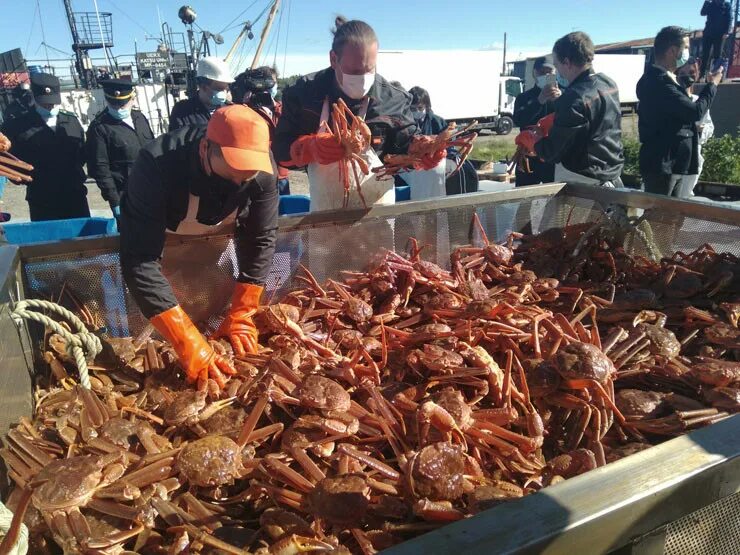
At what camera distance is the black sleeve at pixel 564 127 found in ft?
11.4

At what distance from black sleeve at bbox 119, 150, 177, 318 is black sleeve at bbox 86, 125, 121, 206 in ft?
9.05

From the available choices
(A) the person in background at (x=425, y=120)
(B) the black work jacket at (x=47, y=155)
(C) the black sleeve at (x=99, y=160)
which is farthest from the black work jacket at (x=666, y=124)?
(B) the black work jacket at (x=47, y=155)

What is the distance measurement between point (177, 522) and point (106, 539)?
0.56 ft

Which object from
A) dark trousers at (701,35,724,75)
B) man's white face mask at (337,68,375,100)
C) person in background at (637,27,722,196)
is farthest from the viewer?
dark trousers at (701,35,724,75)

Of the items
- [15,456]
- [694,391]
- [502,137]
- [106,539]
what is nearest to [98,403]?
[15,456]

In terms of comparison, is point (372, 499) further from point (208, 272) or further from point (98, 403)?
point (208, 272)

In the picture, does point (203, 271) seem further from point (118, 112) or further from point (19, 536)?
point (118, 112)

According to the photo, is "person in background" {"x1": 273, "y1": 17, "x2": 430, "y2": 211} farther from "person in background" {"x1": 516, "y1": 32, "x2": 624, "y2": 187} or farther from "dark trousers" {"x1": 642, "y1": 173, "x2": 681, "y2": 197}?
"dark trousers" {"x1": 642, "y1": 173, "x2": 681, "y2": 197}

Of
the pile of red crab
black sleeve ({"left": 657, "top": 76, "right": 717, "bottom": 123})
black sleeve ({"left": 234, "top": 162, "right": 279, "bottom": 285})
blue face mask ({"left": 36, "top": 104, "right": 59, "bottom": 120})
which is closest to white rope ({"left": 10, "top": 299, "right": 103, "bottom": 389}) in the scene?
the pile of red crab

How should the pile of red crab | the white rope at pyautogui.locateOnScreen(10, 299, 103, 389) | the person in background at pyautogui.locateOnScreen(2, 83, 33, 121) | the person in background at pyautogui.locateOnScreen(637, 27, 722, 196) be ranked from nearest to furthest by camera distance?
the pile of red crab, the white rope at pyautogui.locateOnScreen(10, 299, 103, 389), the person in background at pyautogui.locateOnScreen(637, 27, 722, 196), the person in background at pyautogui.locateOnScreen(2, 83, 33, 121)

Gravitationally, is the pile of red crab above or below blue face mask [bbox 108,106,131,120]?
below

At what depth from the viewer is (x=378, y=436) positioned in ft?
5.55

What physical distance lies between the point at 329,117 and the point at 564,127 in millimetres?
1597

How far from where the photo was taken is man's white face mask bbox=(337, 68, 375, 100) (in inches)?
120
